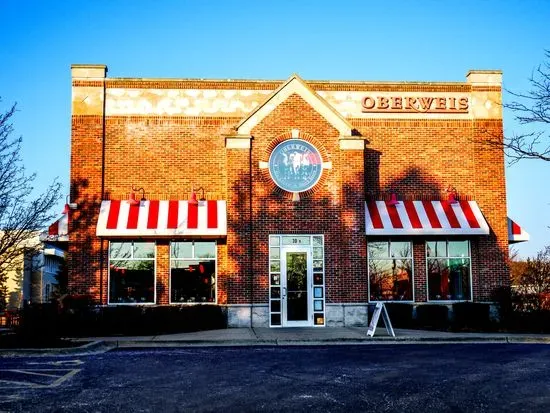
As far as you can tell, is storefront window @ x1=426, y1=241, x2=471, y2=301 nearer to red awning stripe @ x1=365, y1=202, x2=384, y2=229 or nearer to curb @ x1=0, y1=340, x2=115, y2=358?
red awning stripe @ x1=365, y1=202, x2=384, y2=229

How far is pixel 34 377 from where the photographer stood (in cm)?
1120

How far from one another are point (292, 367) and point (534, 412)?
4.88 meters

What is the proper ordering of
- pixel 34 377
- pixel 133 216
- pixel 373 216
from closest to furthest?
1. pixel 34 377
2. pixel 133 216
3. pixel 373 216

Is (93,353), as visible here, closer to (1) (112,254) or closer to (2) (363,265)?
(1) (112,254)

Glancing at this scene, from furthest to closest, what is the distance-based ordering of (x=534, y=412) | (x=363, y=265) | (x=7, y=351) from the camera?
(x=363, y=265)
(x=7, y=351)
(x=534, y=412)

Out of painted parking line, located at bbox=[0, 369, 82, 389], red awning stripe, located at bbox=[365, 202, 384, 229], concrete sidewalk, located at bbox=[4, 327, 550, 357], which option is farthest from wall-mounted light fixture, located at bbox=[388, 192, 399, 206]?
painted parking line, located at bbox=[0, 369, 82, 389]

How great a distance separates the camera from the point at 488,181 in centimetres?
2472

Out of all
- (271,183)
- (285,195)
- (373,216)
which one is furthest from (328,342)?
(271,183)

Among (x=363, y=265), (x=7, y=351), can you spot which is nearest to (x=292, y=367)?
(x=7, y=351)

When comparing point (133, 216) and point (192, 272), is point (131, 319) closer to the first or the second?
point (192, 272)

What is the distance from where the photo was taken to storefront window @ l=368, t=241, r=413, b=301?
24016mm

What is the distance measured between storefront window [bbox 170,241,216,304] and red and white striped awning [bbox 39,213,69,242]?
3702 millimetres

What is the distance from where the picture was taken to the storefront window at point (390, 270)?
24016 mm

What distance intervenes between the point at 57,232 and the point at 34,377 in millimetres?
12661
